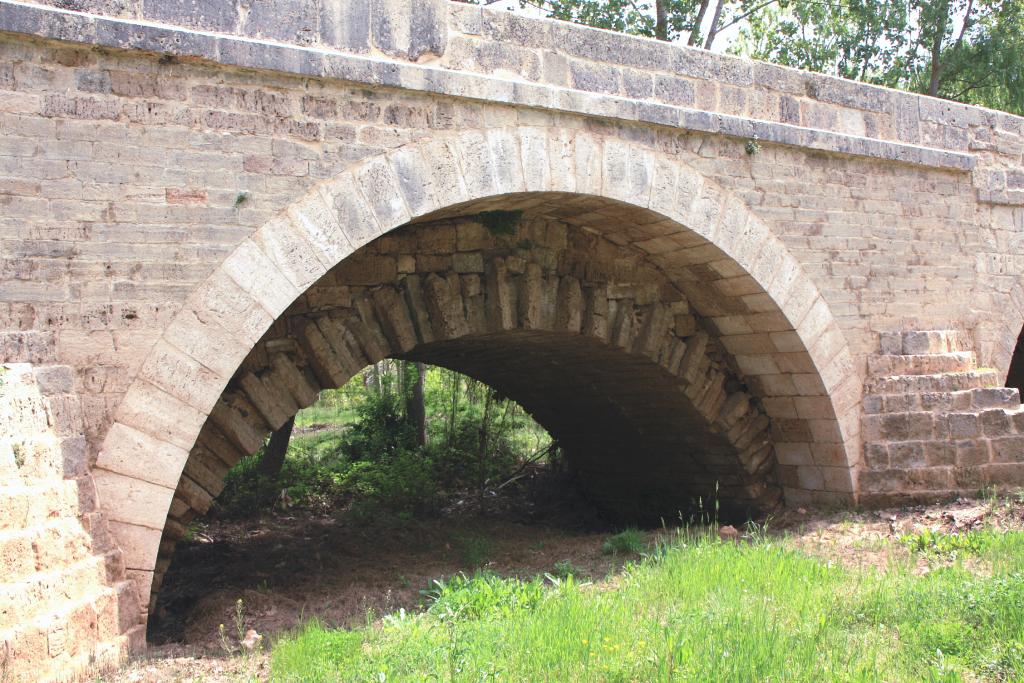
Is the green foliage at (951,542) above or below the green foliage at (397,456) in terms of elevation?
below

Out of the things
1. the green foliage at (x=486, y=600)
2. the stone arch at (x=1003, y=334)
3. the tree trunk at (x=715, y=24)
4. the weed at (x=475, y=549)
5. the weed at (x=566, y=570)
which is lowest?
the weed at (x=475, y=549)

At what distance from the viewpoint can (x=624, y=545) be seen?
6312 mm

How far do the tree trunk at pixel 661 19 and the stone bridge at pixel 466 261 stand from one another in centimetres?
638

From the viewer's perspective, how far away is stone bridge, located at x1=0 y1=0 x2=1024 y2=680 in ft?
13.5

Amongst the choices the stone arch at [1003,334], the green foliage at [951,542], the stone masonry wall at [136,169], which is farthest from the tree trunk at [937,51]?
the stone masonry wall at [136,169]

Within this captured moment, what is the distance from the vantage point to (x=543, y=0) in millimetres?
13500

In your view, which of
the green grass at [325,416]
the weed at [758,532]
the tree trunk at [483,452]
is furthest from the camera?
the green grass at [325,416]

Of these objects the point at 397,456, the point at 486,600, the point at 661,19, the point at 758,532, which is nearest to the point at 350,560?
the point at 486,600

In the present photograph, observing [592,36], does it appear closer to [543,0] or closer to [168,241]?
[168,241]

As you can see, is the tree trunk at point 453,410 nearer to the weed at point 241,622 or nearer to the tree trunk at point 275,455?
the tree trunk at point 275,455

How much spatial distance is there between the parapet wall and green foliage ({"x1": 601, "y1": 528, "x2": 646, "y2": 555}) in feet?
10.5

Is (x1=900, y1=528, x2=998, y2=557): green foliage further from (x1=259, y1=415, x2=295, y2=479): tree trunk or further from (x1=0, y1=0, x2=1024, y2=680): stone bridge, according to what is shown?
(x1=259, y1=415, x2=295, y2=479): tree trunk

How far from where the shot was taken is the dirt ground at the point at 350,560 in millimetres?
4668

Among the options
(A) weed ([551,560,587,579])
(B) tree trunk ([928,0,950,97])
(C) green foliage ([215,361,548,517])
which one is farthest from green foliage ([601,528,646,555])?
(B) tree trunk ([928,0,950,97])
